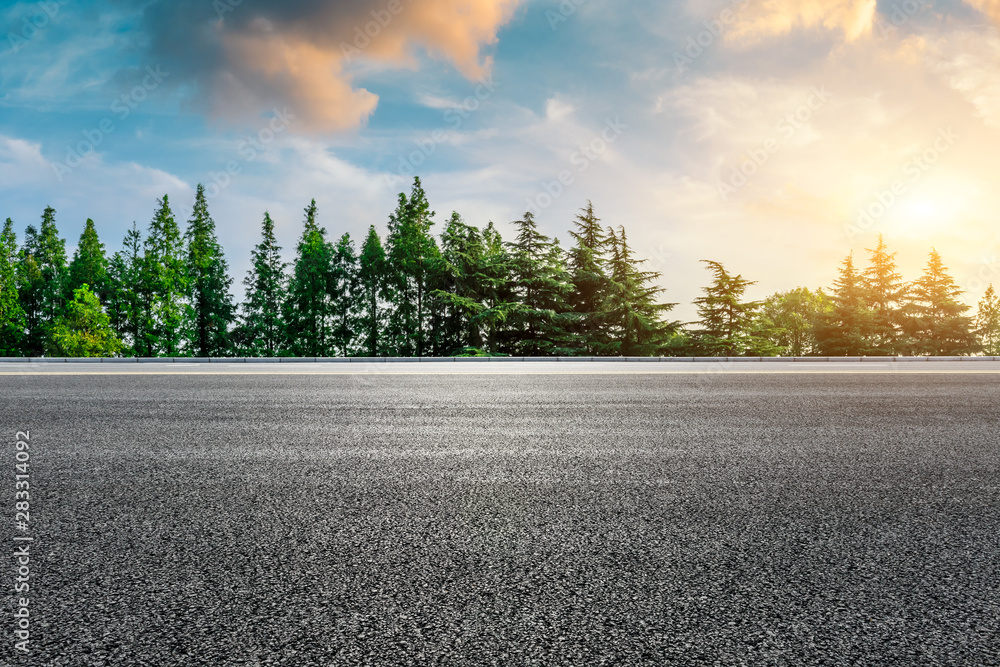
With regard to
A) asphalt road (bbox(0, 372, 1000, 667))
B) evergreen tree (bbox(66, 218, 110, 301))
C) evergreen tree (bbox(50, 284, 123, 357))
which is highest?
evergreen tree (bbox(66, 218, 110, 301))

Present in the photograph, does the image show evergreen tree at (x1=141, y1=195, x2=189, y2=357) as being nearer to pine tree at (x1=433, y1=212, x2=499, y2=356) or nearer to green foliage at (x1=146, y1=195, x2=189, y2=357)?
green foliage at (x1=146, y1=195, x2=189, y2=357)

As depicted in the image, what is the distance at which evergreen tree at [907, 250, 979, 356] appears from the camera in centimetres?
3719

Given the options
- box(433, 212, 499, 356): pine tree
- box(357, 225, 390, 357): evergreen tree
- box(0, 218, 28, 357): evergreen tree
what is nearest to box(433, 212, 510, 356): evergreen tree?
box(433, 212, 499, 356): pine tree

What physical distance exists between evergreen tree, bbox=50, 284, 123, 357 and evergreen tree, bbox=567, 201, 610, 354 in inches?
1258

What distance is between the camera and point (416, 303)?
3672 cm

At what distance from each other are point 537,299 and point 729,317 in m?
12.2

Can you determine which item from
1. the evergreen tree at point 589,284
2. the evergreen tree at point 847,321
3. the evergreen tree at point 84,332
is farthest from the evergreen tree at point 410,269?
the evergreen tree at point 847,321

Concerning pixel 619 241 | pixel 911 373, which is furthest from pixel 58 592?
pixel 619 241

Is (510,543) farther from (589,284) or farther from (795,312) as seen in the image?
(795,312)

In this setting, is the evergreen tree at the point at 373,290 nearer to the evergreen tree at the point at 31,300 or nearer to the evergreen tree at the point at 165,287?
the evergreen tree at the point at 165,287

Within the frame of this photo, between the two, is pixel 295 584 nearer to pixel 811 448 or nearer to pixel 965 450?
pixel 811 448

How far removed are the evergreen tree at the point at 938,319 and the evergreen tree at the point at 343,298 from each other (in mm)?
37937

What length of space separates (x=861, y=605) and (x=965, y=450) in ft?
12.3

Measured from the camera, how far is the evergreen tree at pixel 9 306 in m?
42.4
